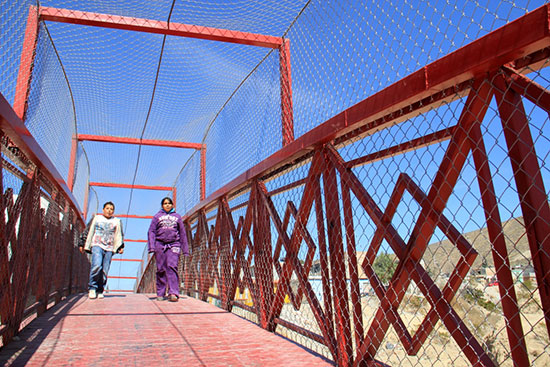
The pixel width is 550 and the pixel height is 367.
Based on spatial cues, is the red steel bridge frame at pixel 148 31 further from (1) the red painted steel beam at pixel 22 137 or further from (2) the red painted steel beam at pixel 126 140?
(2) the red painted steel beam at pixel 126 140

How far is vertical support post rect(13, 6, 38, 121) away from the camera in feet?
12.3

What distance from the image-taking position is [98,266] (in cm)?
575

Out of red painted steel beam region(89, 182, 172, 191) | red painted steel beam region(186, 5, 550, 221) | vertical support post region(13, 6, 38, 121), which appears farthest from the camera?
red painted steel beam region(89, 182, 172, 191)

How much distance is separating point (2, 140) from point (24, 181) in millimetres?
636

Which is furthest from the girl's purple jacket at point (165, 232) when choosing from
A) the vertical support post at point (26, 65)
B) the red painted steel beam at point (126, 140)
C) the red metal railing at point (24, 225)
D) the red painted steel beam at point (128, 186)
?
the red painted steel beam at point (128, 186)

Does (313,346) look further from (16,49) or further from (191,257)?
(191,257)

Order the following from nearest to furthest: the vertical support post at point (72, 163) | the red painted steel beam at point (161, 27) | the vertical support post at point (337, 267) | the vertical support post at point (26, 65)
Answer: the vertical support post at point (337, 267)
the vertical support post at point (26, 65)
the red painted steel beam at point (161, 27)
the vertical support post at point (72, 163)

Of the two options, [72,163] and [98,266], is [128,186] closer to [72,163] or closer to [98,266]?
[72,163]

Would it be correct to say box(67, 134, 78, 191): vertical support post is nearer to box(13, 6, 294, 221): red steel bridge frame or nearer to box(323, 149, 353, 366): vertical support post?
box(13, 6, 294, 221): red steel bridge frame

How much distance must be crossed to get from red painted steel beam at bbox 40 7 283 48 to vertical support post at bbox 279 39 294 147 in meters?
0.28

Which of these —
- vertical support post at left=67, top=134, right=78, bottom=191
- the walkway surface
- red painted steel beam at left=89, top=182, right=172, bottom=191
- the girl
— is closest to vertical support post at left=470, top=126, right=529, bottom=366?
the walkway surface

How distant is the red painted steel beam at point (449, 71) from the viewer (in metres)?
1.40

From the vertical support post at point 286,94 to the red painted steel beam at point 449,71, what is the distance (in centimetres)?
114

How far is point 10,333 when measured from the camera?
262 centimetres
